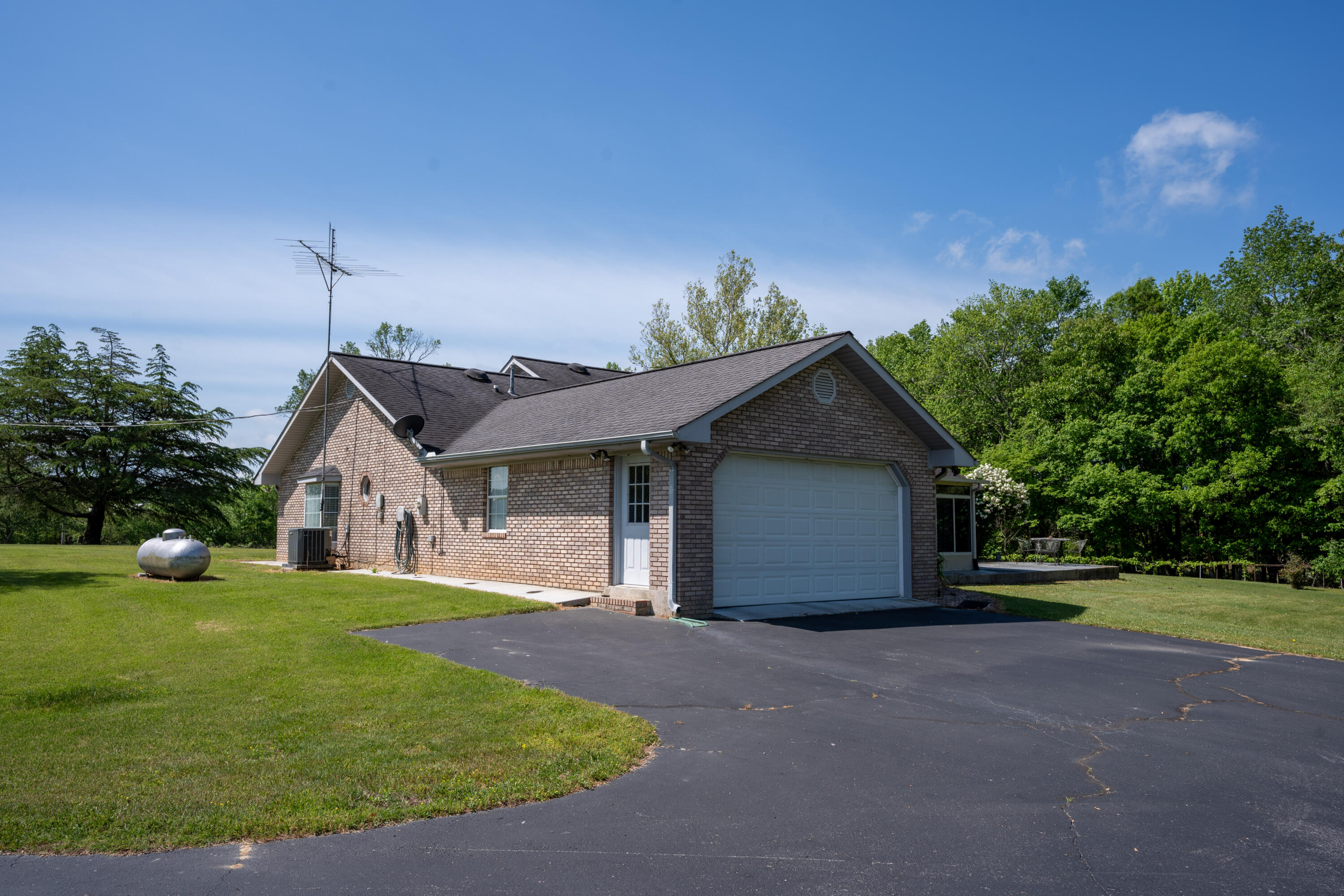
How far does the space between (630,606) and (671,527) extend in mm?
1351

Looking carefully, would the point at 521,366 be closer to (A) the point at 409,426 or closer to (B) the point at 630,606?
(A) the point at 409,426

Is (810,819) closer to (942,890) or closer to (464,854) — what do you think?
(942,890)

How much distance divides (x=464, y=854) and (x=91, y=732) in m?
3.63


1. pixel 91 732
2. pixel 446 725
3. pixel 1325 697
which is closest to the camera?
pixel 91 732

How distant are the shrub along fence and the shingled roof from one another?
17.0 meters

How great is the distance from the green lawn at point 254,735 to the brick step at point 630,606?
12.1 ft

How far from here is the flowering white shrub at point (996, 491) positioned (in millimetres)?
29641

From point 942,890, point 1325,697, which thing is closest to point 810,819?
point 942,890

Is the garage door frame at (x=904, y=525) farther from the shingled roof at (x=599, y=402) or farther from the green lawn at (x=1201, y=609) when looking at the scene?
the green lawn at (x=1201, y=609)

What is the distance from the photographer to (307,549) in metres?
21.2

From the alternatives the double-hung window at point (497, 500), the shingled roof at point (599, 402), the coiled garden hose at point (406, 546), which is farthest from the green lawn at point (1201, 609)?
the coiled garden hose at point (406, 546)

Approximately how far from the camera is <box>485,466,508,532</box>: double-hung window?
16609 millimetres

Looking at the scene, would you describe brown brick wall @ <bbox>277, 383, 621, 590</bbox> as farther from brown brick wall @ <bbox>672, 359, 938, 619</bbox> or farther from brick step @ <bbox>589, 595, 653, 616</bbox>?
brick step @ <bbox>589, 595, 653, 616</bbox>

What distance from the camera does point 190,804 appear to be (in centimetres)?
474
